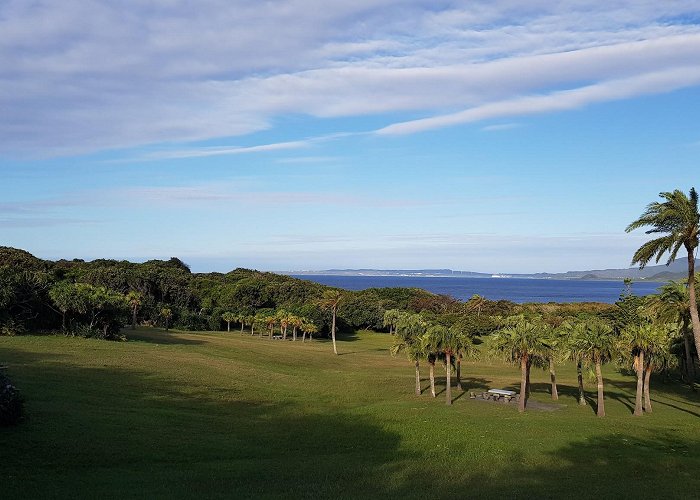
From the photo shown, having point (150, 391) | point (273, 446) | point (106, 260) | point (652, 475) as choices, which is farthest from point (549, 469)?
point (106, 260)

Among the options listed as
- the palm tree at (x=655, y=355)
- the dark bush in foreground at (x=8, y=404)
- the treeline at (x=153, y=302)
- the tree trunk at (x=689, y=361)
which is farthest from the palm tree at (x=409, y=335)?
the treeline at (x=153, y=302)

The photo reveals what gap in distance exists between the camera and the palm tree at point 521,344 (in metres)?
36.6

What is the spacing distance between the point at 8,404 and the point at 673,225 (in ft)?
109

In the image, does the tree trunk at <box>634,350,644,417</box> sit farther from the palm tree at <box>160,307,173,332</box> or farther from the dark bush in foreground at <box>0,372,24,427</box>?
the palm tree at <box>160,307,173,332</box>

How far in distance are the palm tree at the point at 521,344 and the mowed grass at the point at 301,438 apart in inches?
111

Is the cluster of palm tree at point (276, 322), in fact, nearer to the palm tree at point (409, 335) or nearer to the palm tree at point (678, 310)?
the palm tree at point (409, 335)

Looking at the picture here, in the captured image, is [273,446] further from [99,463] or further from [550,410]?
[550,410]

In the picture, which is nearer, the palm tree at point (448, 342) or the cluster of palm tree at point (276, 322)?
the palm tree at point (448, 342)

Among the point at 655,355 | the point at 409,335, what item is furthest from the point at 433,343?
the point at 655,355

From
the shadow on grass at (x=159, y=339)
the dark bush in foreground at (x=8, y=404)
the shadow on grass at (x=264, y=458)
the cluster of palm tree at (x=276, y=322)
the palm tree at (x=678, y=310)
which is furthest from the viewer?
the cluster of palm tree at (x=276, y=322)

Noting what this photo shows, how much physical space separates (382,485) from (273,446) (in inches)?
266

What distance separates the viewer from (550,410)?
38031mm

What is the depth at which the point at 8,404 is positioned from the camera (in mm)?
23250

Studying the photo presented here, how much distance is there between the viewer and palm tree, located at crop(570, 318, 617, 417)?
116 feet
